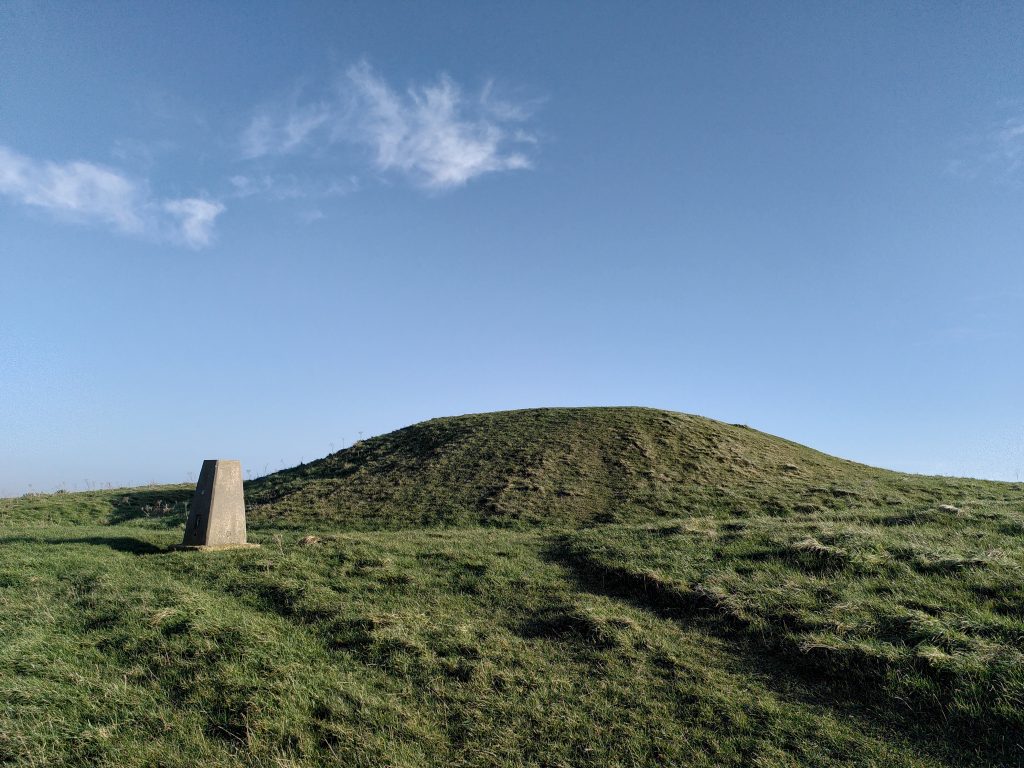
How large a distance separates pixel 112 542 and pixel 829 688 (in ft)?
65.6

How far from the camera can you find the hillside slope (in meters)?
25.4

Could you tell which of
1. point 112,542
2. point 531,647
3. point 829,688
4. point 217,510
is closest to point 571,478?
point 217,510

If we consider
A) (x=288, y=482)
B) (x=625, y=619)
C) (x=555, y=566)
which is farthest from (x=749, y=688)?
(x=288, y=482)

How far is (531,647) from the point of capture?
996 cm

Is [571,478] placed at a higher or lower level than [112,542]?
higher

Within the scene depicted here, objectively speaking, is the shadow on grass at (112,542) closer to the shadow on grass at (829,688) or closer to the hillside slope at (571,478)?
the hillside slope at (571,478)

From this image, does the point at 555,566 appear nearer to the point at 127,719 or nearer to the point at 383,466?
the point at 127,719

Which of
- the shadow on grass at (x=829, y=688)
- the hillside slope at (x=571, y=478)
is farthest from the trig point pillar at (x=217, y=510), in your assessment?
the shadow on grass at (x=829, y=688)

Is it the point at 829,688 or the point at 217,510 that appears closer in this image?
the point at 829,688

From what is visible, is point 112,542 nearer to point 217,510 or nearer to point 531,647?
point 217,510

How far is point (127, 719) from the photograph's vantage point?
7.51 m

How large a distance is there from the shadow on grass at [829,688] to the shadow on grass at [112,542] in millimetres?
13738

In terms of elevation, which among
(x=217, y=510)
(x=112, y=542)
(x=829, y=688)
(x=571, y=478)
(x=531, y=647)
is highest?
(x=571, y=478)

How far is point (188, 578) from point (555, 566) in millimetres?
9590
